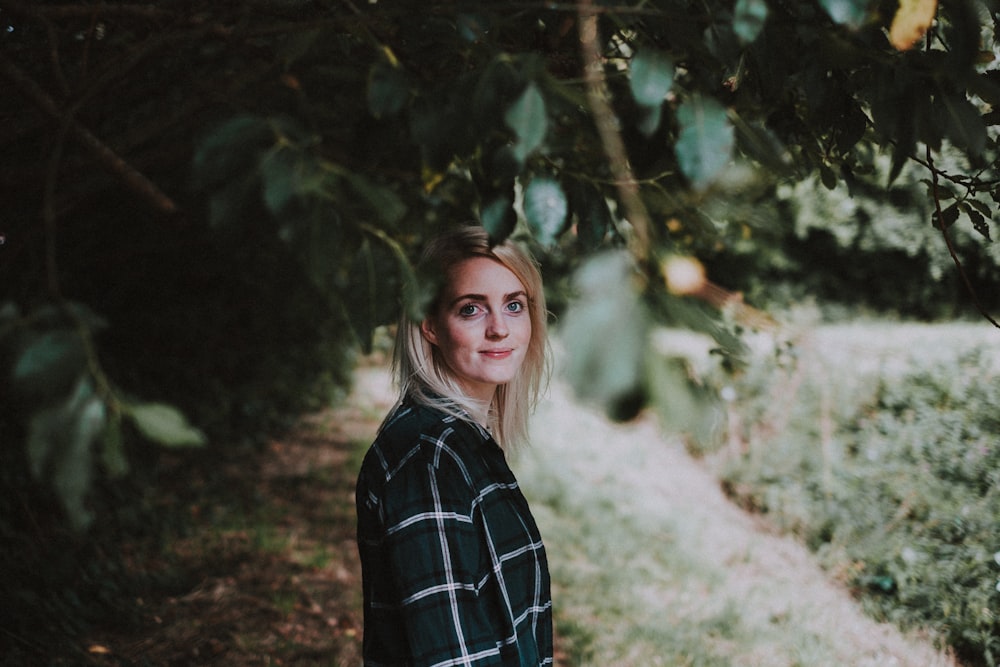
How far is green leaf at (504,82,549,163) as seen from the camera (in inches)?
32.5

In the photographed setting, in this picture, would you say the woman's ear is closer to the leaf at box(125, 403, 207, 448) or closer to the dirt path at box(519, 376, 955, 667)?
the dirt path at box(519, 376, 955, 667)

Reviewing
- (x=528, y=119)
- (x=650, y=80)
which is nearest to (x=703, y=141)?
(x=650, y=80)

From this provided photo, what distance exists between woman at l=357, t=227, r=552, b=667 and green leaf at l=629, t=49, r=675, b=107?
1.64 ft

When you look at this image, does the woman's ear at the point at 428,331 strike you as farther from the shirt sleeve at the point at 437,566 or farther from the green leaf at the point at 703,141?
the green leaf at the point at 703,141

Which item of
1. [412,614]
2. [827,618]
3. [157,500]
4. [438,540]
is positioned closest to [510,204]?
[438,540]

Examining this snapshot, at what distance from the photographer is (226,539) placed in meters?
4.91

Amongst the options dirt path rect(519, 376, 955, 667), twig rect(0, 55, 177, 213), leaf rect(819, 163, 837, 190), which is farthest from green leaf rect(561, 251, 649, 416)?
leaf rect(819, 163, 837, 190)

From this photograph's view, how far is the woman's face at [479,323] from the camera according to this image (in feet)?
5.92

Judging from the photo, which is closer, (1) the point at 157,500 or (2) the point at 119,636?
(2) the point at 119,636

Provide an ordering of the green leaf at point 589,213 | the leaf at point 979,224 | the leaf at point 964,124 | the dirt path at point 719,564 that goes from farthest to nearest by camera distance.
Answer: the dirt path at point 719,564
the leaf at point 979,224
the green leaf at point 589,213
the leaf at point 964,124

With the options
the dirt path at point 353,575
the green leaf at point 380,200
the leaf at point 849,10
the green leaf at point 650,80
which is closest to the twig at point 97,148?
the green leaf at point 380,200

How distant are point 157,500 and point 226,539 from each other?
2.76 ft

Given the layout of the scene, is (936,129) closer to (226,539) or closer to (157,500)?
(226,539)

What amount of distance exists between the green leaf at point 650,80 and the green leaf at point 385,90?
1.16ft
